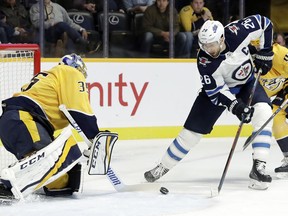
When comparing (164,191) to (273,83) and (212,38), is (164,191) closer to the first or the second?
(212,38)

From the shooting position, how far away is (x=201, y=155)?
18.6ft

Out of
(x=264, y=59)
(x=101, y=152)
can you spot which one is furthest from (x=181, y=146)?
(x=101, y=152)

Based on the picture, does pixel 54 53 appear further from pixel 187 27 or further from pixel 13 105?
pixel 13 105

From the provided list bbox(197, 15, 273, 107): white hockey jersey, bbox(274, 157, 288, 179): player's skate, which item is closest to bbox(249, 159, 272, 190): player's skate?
bbox(197, 15, 273, 107): white hockey jersey

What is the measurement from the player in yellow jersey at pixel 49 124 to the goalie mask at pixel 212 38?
0.63 meters

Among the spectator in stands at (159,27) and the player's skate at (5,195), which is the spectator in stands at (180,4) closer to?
the spectator in stands at (159,27)

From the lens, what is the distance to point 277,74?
4.87 meters

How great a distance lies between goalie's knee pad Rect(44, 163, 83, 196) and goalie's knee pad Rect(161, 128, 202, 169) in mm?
663

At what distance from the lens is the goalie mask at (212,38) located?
420 centimetres

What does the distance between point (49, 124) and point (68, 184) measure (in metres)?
0.29

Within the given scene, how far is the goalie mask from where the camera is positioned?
420 centimetres

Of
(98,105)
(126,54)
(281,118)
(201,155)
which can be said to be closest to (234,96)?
(281,118)

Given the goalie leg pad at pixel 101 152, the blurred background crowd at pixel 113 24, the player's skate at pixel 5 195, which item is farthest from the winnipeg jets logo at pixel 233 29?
the blurred background crowd at pixel 113 24

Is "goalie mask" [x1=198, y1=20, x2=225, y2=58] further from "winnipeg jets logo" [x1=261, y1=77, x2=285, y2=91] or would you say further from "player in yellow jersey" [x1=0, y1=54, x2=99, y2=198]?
"winnipeg jets logo" [x1=261, y1=77, x2=285, y2=91]
